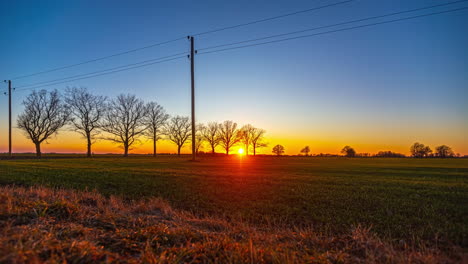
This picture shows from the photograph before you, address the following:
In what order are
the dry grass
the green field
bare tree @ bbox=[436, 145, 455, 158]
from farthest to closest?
bare tree @ bbox=[436, 145, 455, 158], the green field, the dry grass

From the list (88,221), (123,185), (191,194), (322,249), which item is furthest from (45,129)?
(322,249)

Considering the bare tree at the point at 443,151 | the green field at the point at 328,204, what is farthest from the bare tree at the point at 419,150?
the green field at the point at 328,204

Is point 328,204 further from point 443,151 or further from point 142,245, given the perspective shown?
point 443,151

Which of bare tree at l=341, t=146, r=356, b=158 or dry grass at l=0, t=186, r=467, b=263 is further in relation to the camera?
bare tree at l=341, t=146, r=356, b=158

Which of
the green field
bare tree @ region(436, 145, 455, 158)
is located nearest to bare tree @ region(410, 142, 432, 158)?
bare tree @ region(436, 145, 455, 158)

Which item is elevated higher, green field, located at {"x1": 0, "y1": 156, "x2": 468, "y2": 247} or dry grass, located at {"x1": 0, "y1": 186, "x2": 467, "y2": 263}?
dry grass, located at {"x1": 0, "y1": 186, "x2": 467, "y2": 263}

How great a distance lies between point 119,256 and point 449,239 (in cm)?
730

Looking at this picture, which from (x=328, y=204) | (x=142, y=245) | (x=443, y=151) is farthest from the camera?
(x=443, y=151)

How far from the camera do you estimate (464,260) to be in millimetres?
4074

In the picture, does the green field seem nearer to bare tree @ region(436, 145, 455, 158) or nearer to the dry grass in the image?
the dry grass

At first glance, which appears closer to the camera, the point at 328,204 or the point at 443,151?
the point at 328,204

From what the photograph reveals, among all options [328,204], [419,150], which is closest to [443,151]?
[419,150]

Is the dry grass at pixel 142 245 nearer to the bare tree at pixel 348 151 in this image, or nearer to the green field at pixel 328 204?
the green field at pixel 328 204

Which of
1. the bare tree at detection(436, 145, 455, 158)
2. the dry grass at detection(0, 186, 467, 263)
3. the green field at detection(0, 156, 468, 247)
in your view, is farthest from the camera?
the bare tree at detection(436, 145, 455, 158)
